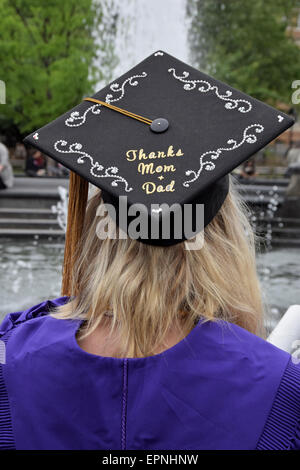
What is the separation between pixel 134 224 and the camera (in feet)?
3.79

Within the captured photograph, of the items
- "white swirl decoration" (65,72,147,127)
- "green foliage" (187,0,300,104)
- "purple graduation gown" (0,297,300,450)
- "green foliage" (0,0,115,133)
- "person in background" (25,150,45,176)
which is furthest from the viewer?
"green foliage" (187,0,300,104)

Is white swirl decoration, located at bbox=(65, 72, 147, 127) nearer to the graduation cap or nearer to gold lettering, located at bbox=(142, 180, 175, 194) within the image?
the graduation cap

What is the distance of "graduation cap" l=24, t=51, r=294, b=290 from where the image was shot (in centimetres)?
116

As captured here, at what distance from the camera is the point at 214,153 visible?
1.18 meters

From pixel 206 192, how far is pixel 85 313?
0.38m

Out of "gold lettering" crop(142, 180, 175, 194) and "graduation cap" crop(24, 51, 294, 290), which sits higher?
"graduation cap" crop(24, 51, 294, 290)

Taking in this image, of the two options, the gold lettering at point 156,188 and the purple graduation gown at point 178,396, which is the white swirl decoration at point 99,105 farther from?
the purple graduation gown at point 178,396

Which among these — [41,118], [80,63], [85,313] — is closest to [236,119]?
[85,313]

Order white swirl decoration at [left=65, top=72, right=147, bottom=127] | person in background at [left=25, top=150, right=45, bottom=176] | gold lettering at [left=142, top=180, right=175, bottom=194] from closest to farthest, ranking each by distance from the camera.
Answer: gold lettering at [left=142, top=180, right=175, bottom=194] → white swirl decoration at [left=65, top=72, right=147, bottom=127] → person in background at [left=25, top=150, right=45, bottom=176]

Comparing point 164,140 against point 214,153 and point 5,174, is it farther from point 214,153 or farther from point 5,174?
point 5,174

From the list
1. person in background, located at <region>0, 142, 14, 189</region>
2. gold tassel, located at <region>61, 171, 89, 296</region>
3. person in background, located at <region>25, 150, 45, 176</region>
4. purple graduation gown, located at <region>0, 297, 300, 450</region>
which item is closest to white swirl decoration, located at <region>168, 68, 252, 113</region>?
gold tassel, located at <region>61, 171, 89, 296</region>

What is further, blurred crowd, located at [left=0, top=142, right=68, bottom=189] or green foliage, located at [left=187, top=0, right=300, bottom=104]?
green foliage, located at [left=187, top=0, right=300, bottom=104]

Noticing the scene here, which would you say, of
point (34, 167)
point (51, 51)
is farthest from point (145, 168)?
point (51, 51)
